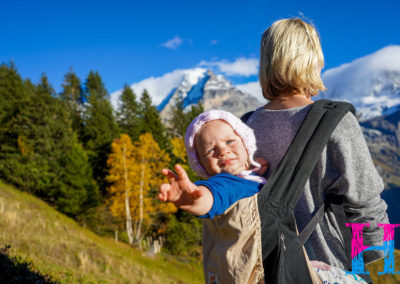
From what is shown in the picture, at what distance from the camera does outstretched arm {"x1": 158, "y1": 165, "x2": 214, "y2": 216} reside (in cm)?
160

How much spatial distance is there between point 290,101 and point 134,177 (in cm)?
2888

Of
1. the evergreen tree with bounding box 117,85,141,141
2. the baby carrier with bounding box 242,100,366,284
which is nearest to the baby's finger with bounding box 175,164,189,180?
the baby carrier with bounding box 242,100,366,284

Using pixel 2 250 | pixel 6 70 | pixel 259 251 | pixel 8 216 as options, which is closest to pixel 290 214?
pixel 259 251

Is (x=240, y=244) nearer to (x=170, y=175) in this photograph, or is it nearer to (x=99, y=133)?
(x=170, y=175)

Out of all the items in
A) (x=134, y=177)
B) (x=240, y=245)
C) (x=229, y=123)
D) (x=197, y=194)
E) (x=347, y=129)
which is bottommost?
(x=240, y=245)

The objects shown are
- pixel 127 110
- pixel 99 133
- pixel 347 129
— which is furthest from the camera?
pixel 127 110

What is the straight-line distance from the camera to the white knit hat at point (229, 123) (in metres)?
2.24

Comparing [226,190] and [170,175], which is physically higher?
[170,175]

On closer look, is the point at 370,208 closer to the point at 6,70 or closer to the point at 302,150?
the point at 302,150

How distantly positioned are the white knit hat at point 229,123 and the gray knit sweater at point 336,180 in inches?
5.7

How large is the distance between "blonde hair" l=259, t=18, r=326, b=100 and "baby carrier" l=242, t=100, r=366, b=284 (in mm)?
262

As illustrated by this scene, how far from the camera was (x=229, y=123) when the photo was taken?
7.44 feet

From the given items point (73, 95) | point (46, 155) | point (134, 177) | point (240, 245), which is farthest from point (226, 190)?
point (73, 95)

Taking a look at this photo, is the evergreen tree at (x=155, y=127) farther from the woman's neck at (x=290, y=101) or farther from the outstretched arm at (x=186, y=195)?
the outstretched arm at (x=186, y=195)
